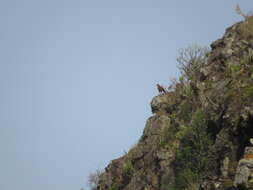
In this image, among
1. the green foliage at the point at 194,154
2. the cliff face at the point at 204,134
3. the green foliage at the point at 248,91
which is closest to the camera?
the cliff face at the point at 204,134

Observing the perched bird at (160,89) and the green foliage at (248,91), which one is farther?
the perched bird at (160,89)

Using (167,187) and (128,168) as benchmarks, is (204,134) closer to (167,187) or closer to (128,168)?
(167,187)

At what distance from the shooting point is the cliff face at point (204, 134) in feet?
50.5

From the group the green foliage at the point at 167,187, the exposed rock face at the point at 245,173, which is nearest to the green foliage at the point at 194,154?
the green foliage at the point at 167,187

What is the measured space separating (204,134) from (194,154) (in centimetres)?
142

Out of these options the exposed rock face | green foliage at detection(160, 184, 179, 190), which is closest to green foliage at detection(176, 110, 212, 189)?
green foliage at detection(160, 184, 179, 190)

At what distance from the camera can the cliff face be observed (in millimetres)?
15383

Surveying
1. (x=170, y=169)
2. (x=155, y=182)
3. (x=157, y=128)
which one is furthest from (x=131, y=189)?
(x=157, y=128)

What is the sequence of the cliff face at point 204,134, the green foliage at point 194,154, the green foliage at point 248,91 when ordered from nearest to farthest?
the cliff face at point 204,134 < the green foliage at point 248,91 < the green foliage at point 194,154

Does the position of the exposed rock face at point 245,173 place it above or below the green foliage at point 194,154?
below

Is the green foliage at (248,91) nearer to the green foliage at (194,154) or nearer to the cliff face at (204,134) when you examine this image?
the cliff face at (204,134)

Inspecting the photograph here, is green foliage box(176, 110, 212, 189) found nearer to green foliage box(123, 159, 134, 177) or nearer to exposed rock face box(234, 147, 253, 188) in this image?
exposed rock face box(234, 147, 253, 188)

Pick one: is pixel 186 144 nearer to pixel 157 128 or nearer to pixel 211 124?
pixel 211 124

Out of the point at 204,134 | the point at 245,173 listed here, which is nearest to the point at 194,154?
the point at 204,134
